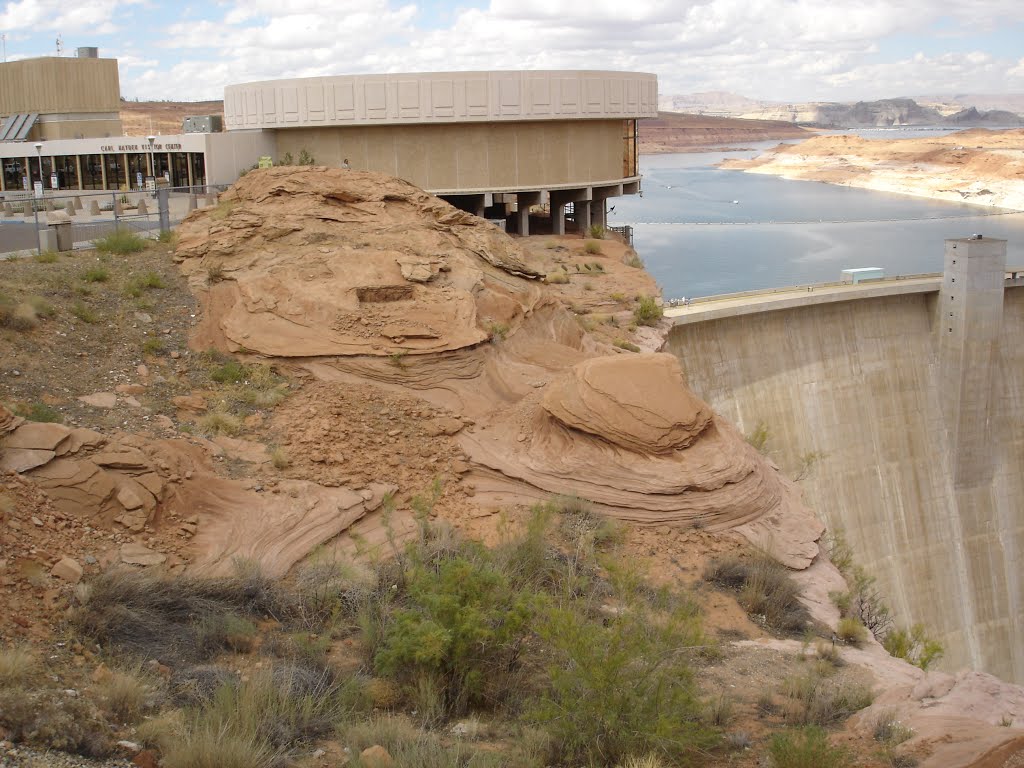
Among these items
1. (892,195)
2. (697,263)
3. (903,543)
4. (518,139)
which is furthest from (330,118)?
(892,195)

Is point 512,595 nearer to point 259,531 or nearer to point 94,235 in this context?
point 259,531

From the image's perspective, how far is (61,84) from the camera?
31.7 m

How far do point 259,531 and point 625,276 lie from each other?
12533 millimetres

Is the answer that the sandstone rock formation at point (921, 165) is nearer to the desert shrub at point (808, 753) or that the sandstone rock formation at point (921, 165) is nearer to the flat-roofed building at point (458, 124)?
the flat-roofed building at point (458, 124)

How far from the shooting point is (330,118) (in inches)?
913

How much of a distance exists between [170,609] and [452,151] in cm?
1792

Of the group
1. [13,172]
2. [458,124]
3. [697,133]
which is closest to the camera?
[458,124]

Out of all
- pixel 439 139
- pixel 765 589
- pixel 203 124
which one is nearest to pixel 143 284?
pixel 765 589

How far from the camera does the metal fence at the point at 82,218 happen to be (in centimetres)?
1495

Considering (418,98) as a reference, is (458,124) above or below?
below

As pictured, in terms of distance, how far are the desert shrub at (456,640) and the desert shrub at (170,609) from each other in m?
1.07

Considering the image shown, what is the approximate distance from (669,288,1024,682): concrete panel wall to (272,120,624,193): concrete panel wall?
6719 mm

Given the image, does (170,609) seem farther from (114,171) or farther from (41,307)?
(114,171)

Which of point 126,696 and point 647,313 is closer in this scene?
point 126,696
